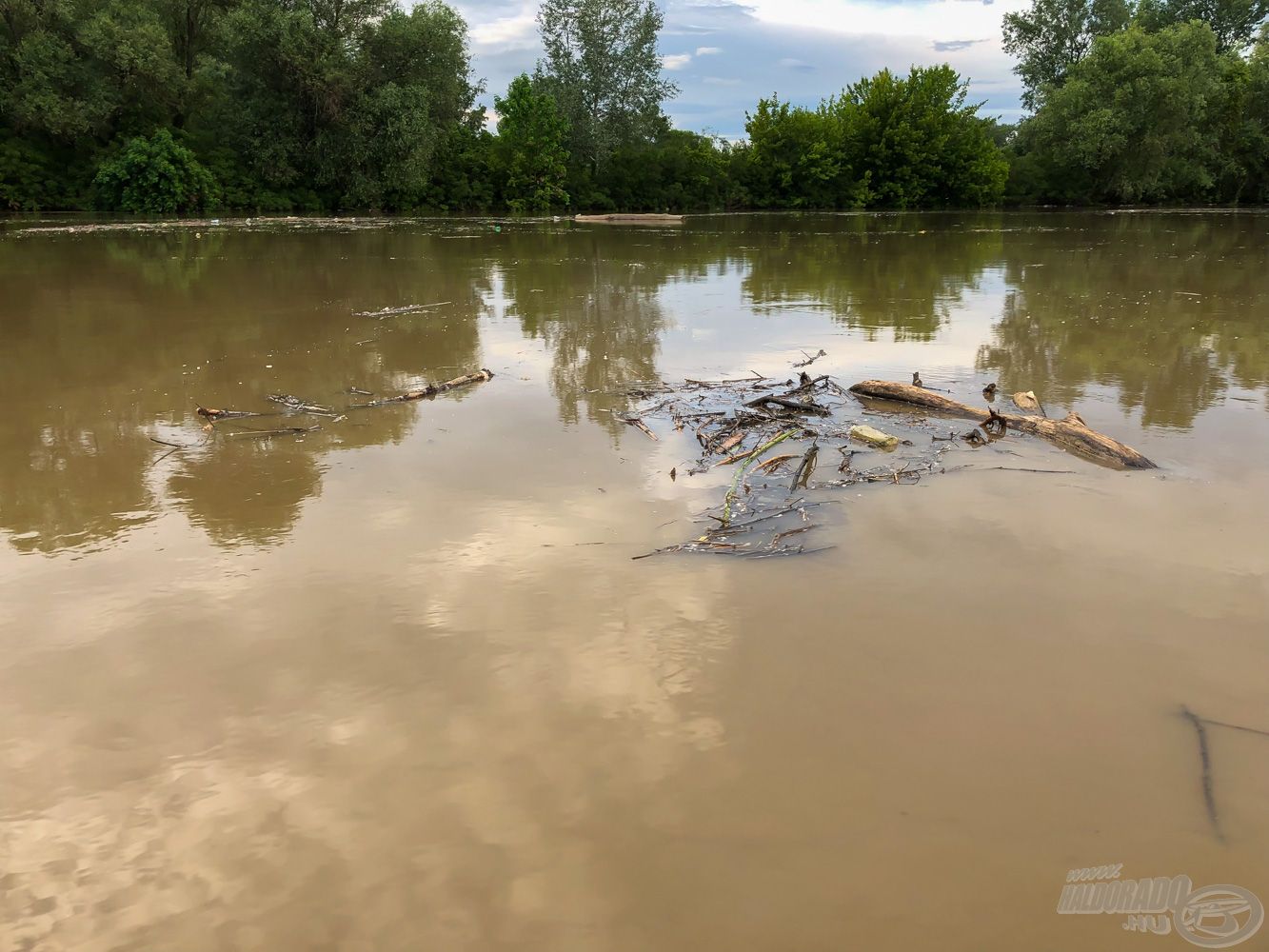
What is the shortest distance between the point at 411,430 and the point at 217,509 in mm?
1810

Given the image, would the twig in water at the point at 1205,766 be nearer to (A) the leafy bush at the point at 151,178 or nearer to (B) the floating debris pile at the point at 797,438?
(B) the floating debris pile at the point at 797,438

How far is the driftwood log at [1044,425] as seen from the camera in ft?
19.5

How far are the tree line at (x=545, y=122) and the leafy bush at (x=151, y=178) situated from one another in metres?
0.09

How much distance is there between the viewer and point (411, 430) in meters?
6.72

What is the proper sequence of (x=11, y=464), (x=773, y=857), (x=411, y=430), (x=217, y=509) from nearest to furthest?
(x=773, y=857)
(x=217, y=509)
(x=11, y=464)
(x=411, y=430)

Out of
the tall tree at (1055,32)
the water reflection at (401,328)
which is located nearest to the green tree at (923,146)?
the tall tree at (1055,32)

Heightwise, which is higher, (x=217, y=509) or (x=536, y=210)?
(x=536, y=210)

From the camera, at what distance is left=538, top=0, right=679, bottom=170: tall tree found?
48.1 meters

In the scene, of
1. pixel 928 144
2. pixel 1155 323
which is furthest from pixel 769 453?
pixel 928 144

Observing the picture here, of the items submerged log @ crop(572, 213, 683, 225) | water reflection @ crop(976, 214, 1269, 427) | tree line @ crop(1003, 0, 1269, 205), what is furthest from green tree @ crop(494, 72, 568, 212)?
water reflection @ crop(976, 214, 1269, 427)

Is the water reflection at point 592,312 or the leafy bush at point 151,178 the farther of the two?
the leafy bush at point 151,178

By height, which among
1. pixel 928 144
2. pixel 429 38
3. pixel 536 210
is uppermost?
pixel 429 38

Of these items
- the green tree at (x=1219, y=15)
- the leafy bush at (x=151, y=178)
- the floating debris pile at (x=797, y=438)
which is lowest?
the floating debris pile at (x=797, y=438)

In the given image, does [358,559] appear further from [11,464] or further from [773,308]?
[773,308]
